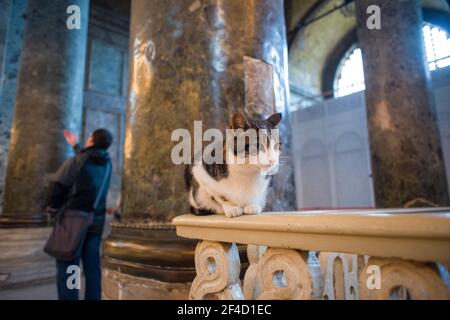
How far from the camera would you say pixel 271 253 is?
730mm

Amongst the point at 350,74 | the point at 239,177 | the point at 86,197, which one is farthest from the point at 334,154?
the point at 239,177

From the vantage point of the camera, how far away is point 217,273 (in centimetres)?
84

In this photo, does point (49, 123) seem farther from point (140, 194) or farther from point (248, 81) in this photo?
point (248, 81)

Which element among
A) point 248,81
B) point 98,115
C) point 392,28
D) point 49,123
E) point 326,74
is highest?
point 326,74

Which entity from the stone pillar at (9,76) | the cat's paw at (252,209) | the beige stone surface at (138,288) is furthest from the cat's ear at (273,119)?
the stone pillar at (9,76)

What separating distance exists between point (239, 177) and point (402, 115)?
309 cm

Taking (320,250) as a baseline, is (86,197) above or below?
above

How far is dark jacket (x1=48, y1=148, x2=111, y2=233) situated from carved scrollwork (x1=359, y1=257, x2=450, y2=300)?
7.75 ft

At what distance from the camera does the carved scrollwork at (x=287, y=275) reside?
25.9 inches

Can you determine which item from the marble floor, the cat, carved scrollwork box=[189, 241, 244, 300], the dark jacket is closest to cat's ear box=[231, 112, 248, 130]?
the cat

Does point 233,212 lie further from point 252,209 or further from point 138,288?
point 138,288

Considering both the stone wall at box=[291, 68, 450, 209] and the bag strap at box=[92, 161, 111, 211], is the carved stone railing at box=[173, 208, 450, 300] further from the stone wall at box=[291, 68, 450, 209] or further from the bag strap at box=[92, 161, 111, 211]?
the stone wall at box=[291, 68, 450, 209]
